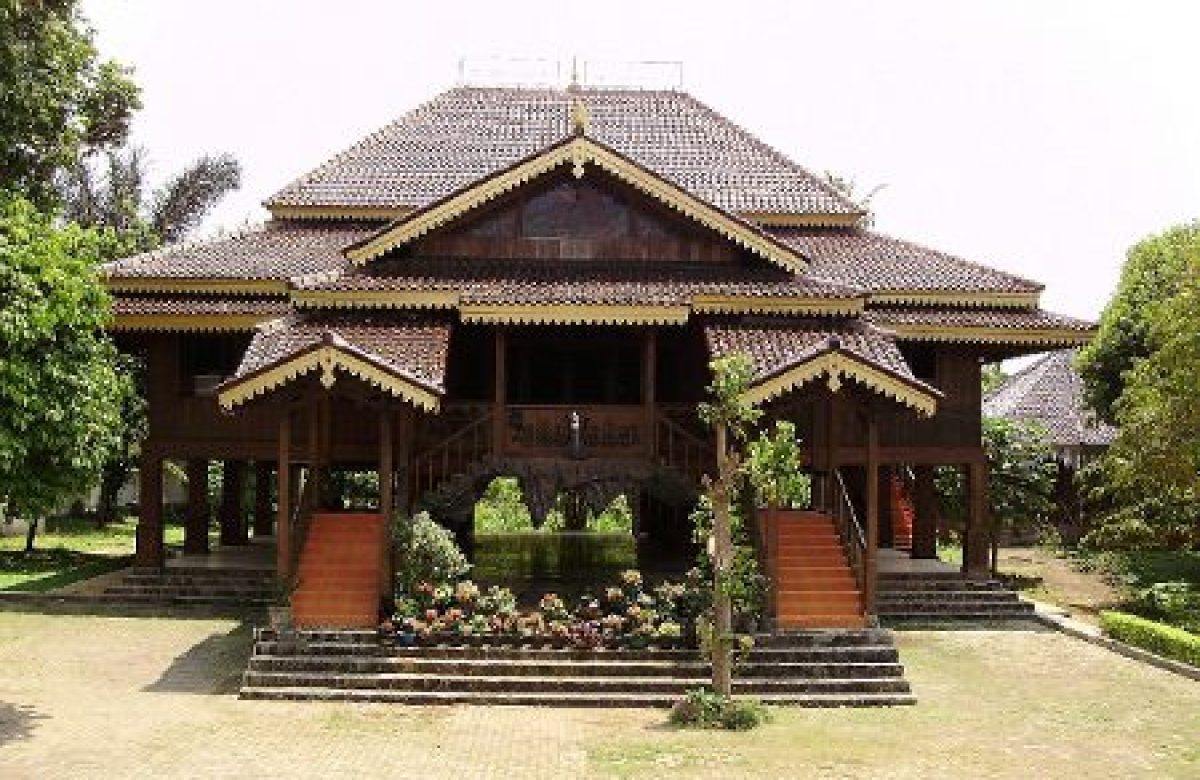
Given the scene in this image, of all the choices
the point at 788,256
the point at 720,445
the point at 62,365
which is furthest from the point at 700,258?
the point at 62,365

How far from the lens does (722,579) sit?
1418 cm

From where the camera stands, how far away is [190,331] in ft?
69.3

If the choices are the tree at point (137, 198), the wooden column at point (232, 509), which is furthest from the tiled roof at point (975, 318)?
the tree at point (137, 198)

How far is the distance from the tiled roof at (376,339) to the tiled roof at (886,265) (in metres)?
6.57

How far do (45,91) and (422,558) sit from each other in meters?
12.3

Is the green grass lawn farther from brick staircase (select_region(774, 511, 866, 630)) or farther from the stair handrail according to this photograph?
the stair handrail

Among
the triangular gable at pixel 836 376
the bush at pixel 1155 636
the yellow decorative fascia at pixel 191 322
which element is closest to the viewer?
the triangular gable at pixel 836 376

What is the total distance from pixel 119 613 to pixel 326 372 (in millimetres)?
6443

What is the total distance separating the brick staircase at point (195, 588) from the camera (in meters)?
20.5

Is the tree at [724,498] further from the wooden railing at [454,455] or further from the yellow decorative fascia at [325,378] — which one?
the wooden railing at [454,455]

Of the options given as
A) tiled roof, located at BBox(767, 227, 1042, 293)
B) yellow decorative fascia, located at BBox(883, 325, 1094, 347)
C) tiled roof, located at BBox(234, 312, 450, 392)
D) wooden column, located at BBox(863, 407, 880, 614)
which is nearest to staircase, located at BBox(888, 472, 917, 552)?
tiled roof, located at BBox(767, 227, 1042, 293)

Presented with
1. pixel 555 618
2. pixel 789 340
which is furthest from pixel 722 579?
pixel 789 340

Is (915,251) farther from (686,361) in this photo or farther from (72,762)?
(72,762)

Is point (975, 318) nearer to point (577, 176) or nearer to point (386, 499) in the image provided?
point (577, 176)
